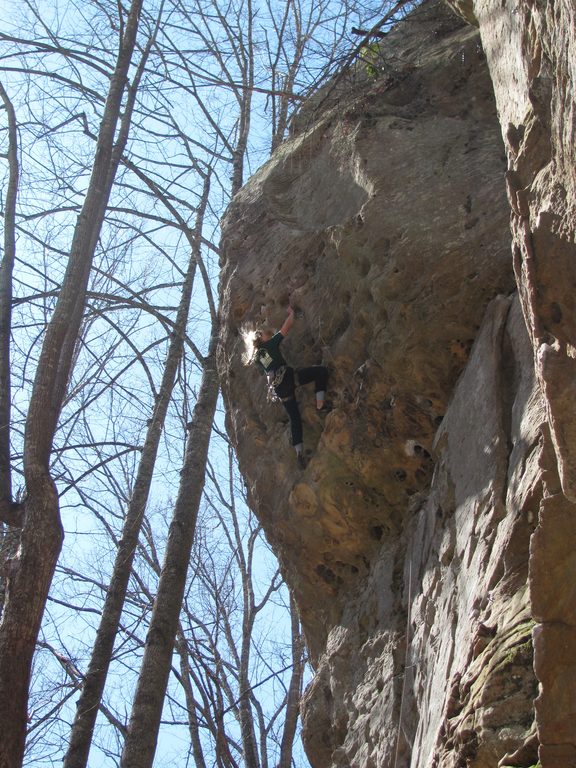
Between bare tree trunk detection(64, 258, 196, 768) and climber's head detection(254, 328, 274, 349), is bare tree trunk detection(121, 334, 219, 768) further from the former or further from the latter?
climber's head detection(254, 328, 274, 349)

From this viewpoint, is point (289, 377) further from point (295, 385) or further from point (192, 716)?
point (192, 716)

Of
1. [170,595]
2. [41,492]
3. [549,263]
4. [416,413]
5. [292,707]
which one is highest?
[416,413]

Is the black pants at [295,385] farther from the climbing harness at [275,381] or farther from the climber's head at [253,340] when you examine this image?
the climber's head at [253,340]

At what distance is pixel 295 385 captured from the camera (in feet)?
25.1

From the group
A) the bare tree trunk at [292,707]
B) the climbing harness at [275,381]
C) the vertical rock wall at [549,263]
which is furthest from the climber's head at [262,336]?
the bare tree trunk at [292,707]

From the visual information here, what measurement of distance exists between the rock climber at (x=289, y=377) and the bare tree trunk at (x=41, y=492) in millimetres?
1747

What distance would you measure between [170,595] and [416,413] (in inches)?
117

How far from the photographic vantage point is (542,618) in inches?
136

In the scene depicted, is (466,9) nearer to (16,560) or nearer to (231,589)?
(16,560)

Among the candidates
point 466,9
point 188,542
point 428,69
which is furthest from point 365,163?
point 188,542

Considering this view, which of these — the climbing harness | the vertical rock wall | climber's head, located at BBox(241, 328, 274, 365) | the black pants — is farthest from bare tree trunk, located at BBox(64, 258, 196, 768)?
the vertical rock wall

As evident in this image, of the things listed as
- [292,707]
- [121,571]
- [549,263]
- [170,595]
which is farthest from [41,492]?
[292,707]

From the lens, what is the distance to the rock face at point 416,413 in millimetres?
3520

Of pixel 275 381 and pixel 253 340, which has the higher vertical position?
pixel 253 340
